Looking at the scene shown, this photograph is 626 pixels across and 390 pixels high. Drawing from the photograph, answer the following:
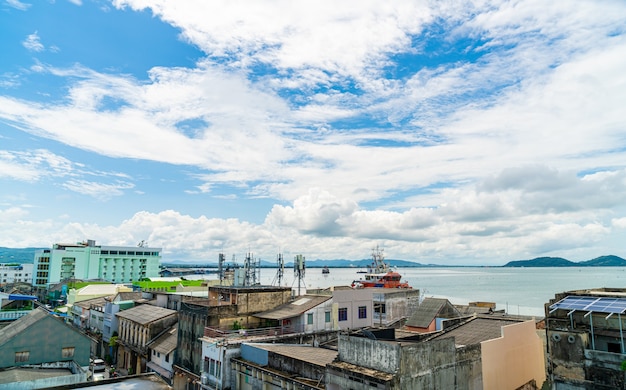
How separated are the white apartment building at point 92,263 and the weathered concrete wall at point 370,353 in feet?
441

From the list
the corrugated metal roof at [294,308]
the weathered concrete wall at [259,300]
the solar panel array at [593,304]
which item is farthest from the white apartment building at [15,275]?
the solar panel array at [593,304]

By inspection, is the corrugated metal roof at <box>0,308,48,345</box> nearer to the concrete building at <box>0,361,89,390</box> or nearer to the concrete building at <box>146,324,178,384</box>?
the concrete building at <box>0,361,89,390</box>

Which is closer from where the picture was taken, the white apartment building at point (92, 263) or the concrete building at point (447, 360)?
the concrete building at point (447, 360)

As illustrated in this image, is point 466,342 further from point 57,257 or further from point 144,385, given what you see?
point 57,257

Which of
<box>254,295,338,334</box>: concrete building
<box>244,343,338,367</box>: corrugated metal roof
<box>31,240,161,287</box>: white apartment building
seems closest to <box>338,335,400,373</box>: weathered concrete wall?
<box>244,343,338,367</box>: corrugated metal roof

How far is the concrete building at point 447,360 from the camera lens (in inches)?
862

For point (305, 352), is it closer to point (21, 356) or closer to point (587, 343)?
point (587, 343)

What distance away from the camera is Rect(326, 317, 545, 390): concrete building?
21.9m

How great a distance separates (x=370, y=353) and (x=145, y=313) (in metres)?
42.5

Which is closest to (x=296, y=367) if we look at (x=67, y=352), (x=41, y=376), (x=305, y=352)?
(x=305, y=352)

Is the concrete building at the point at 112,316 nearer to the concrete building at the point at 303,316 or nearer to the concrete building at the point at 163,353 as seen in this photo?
the concrete building at the point at 163,353

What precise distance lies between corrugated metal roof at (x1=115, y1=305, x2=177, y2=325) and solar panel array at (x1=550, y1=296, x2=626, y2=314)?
4346 centimetres

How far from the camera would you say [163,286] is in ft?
342

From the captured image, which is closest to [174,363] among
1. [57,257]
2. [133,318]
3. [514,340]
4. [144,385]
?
[133,318]
